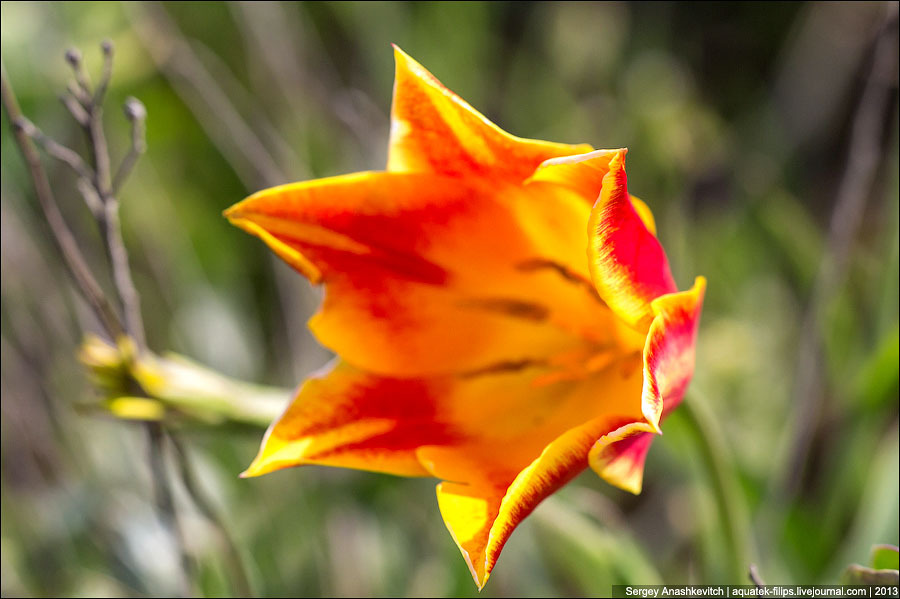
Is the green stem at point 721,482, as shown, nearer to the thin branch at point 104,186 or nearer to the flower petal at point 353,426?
the flower petal at point 353,426

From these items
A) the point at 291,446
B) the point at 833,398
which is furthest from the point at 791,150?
the point at 291,446

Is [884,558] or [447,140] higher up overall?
[447,140]

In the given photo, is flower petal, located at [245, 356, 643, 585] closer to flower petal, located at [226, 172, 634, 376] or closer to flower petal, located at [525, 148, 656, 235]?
flower petal, located at [226, 172, 634, 376]

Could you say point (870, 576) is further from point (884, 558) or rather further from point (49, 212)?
point (49, 212)

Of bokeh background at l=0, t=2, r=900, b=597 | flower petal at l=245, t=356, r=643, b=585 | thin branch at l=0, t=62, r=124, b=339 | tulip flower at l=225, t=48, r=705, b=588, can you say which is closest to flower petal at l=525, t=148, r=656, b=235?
tulip flower at l=225, t=48, r=705, b=588

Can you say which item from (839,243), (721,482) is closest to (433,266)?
(721,482)

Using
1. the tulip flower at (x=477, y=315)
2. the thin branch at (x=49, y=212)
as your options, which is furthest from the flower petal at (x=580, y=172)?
the thin branch at (x=49, y=212)

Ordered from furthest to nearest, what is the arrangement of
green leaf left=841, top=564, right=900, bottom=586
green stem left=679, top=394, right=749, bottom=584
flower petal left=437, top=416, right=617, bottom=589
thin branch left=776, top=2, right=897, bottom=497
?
thin branch left=776, top=2, right=897, bottom=497
green stem left=679, top=394, right=749, bottom=584
green leaf left=841, top=564, right=900, bottom=586
flower petal left=437, top=416, right=617, bottom=589

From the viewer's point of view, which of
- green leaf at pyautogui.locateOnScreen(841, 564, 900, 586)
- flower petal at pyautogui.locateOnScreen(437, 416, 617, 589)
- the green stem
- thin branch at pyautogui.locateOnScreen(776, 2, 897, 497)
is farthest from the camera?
thin branch at pyautogui.locateOnScreen(776, 2, 897, 497)
